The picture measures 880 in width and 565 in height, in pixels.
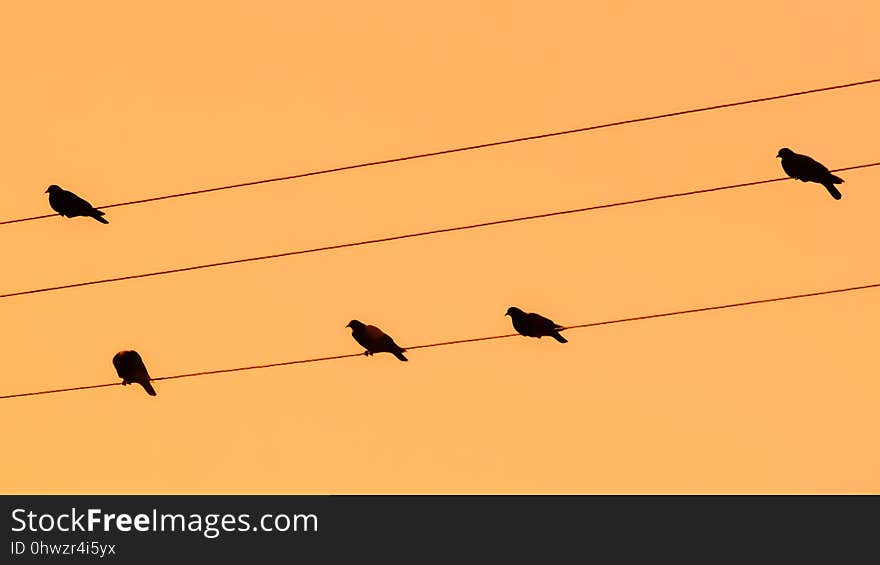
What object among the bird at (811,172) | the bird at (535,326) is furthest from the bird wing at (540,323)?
the bird at (811,172)

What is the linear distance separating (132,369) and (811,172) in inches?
227

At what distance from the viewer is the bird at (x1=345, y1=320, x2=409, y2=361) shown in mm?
16250

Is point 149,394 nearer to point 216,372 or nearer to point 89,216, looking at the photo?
point 89,216

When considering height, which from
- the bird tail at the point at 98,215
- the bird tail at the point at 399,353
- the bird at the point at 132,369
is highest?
the bird tail at the point at 98,215

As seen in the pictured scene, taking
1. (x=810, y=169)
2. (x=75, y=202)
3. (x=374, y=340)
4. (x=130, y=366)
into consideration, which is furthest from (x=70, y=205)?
(x=810, y=169)

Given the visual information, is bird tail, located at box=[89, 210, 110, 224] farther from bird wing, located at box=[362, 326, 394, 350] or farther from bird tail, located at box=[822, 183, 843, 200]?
bird tail, located at box=[822, 183, 843, 200]

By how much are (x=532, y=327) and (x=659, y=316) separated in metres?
4.32

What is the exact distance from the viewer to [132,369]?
16.8m

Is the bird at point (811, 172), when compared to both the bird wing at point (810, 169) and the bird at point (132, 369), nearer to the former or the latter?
the bird wing at point (810, 169)

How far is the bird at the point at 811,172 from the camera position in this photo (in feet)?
51.6

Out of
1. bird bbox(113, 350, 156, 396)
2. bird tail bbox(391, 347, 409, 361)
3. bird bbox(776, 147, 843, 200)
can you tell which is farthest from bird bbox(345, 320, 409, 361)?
bird bbox(776, 147, 843, 200)

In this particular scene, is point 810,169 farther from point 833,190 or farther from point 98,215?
point 98,215

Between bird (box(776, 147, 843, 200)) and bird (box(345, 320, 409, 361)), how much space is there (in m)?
3.41

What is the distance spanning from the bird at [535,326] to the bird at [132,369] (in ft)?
10.1
